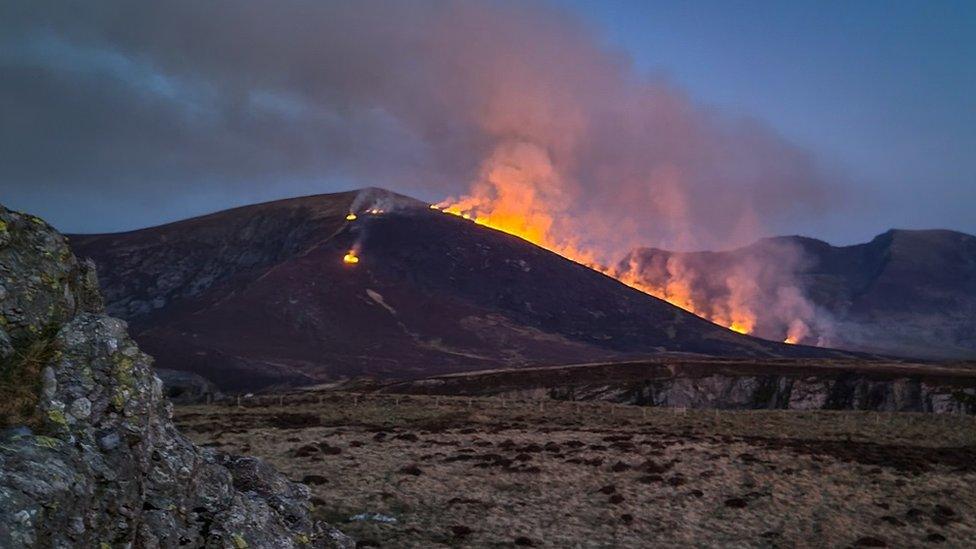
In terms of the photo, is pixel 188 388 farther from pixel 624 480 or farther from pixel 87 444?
pixel 87 444

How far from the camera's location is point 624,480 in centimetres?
2891

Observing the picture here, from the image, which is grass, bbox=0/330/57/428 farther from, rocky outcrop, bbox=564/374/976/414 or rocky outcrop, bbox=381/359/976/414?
rocky outcrop, bbox=381/359/976/414

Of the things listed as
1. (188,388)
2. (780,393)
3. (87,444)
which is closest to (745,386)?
(780,393)

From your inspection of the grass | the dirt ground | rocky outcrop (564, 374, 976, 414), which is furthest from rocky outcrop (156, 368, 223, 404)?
the grass

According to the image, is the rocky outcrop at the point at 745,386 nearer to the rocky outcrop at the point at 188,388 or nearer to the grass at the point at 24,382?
the rocky outcrop at the point at 188,388

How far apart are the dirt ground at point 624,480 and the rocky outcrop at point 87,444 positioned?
964 cm

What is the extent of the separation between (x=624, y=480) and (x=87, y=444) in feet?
78.3

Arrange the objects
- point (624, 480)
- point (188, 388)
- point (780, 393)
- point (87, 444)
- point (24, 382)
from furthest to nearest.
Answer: point (188, 388) < point (780, 393) < point (624, 480) < point (24, 382) < point (87, 444)

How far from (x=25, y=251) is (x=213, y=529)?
5.38m

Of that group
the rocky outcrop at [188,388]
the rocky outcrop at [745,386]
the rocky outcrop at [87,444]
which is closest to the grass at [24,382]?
A: the rocky outcrop at [87,444]

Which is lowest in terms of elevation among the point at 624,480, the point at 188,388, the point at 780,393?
the point at 188,388

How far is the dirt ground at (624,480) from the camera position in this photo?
22141mm

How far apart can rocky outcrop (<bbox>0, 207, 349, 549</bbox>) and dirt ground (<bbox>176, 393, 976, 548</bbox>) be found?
31.6ft

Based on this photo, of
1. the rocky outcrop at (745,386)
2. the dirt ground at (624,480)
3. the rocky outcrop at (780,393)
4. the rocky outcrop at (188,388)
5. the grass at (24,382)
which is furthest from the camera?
the rocky outcrop at (188,388)
